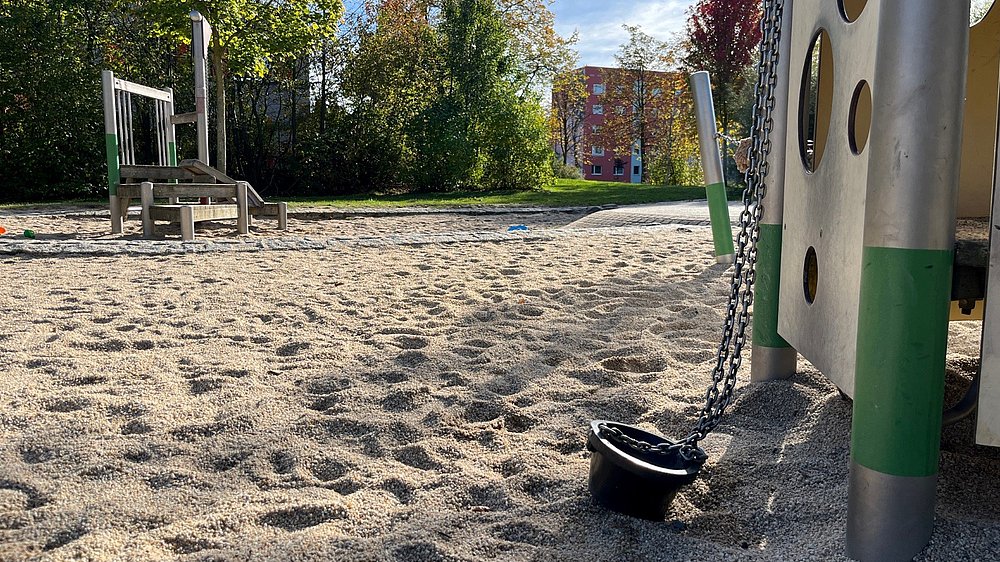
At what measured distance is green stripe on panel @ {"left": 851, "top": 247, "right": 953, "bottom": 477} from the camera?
1.35m

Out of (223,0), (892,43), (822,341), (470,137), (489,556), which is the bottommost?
(489,556)

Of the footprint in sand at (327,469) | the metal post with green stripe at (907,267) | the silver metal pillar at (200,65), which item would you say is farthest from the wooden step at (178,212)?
the metal post with green stripe at (907,267)

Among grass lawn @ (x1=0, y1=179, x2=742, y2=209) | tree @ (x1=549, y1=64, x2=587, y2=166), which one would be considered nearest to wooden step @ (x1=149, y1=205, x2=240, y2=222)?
grass lawn @ (x1=0, y1=179, x2=742, y2=209)

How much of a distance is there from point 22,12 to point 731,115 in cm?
1718

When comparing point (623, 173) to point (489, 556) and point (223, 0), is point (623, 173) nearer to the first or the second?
point (223, 0)

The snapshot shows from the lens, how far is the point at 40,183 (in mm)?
14734

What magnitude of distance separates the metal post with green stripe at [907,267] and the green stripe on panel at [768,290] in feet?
3.89

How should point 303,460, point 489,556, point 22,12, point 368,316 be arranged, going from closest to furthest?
point 489,556 → point 303,460 → point 368,316 → point 22,12

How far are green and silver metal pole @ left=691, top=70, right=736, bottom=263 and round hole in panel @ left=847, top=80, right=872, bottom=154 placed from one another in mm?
1444

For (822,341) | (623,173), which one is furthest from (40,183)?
(623,173)

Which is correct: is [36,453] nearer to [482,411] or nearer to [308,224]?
[482,411]

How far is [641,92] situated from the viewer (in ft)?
112

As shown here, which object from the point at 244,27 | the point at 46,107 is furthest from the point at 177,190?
the point at 46,107

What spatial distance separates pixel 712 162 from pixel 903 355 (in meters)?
3.31
